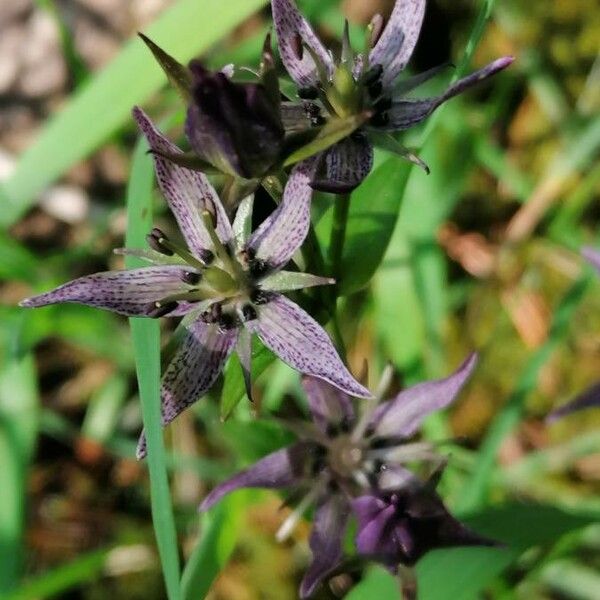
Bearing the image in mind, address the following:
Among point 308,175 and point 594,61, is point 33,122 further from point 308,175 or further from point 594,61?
point 308,175

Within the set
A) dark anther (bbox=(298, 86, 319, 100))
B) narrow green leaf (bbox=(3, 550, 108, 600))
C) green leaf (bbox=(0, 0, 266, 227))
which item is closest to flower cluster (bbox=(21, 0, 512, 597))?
dark anther (bbox=(298, 86, 319, 100))

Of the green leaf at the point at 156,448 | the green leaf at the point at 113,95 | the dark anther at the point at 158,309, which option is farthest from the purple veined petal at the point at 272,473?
the green leaf at the point at 113,95

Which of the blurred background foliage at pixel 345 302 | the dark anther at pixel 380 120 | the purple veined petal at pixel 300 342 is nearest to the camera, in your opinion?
the purple veined petal at pixel 300 342

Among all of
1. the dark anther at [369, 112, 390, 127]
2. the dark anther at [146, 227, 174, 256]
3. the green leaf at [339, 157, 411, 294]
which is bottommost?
the green leaf at [339, 157, 411, 294]

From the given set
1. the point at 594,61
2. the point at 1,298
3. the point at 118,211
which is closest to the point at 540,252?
the point at 594,61

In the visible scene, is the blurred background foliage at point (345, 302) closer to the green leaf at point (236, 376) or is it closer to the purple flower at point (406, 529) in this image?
the green leaf at point (236, 376)

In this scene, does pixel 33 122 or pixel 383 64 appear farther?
pixel 33 122

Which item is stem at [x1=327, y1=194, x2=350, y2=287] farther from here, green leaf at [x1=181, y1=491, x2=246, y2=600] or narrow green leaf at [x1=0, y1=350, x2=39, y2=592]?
narrow green leaf at [x1=0, y1=350, x2=39, y2=592]
